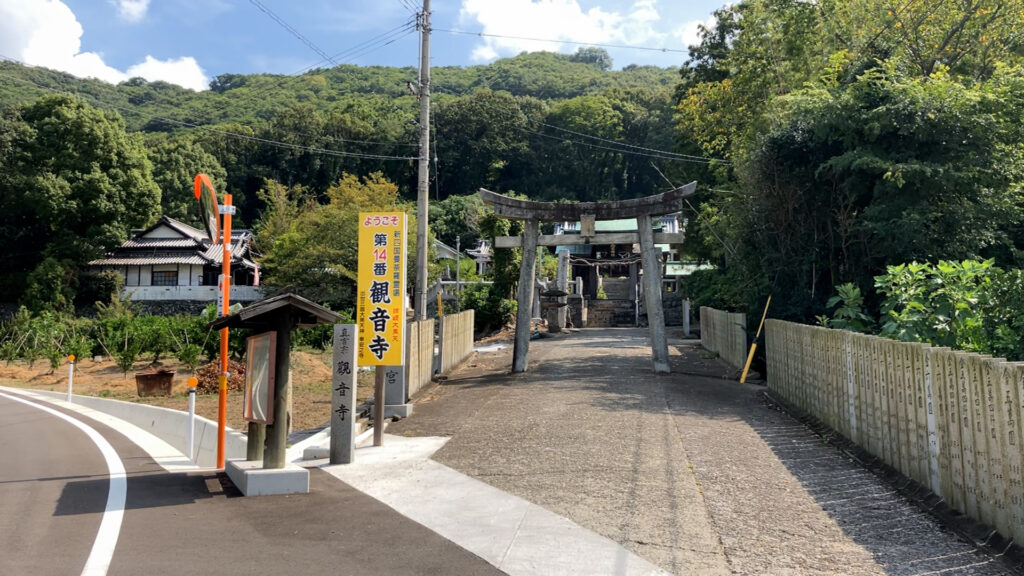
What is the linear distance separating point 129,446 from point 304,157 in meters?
51.8

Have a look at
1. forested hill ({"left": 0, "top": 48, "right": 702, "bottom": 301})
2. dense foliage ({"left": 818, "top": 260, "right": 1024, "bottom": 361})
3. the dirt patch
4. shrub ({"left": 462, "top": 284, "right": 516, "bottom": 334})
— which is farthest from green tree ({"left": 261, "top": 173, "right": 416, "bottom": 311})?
dense foliage ({"left": 818, "top": 260, "right": 1024, "bottom": 361})

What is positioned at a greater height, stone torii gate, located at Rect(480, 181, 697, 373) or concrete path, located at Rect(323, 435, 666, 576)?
stone torii gate, located at Rect(480, 181, 697, 373)

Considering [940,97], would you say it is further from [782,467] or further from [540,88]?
[540,88]

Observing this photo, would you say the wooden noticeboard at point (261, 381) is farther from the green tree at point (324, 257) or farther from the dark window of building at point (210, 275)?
the dark window of building at point (210, 275)

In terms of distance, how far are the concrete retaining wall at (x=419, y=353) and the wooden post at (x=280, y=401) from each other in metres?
4.81

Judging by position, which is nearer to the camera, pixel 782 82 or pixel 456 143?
pixel 782 82

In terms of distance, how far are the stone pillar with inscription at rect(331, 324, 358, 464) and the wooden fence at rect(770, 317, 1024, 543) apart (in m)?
6.06

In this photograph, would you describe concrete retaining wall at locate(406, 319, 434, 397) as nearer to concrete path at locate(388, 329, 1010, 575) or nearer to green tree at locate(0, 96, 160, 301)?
concrete path at locate(388, 329, 1010, 575)

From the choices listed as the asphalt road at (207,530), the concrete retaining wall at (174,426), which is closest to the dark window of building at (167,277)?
the concrete retaining wall at (174,426)

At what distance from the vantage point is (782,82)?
855 inches

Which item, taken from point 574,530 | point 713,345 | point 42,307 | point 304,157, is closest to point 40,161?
point 42,307

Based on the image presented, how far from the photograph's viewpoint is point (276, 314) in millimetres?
7422

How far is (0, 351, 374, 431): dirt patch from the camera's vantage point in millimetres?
13892

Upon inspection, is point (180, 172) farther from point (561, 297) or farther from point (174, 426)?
point (174, 426)
